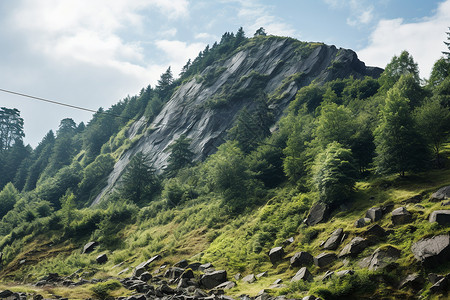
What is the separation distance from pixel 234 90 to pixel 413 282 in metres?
70.5

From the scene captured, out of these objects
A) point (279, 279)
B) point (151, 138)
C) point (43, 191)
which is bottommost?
point (279, 279)

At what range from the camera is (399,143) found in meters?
25.6

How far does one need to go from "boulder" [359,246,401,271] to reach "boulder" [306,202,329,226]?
8.24 meters

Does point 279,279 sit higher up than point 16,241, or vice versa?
point 16,241

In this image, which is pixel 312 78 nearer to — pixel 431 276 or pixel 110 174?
pixel 110 174

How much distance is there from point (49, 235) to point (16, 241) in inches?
172

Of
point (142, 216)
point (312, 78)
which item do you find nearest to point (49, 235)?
point (142, 216)

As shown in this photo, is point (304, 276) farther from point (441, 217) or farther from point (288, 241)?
point (441, 217)

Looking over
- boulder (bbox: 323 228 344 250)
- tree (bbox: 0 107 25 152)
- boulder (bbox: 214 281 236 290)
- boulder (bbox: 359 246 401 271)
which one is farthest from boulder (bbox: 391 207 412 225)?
tree (bbox: 0 107 25 152)

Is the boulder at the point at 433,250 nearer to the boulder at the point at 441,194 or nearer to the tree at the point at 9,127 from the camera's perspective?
the boulder at the point at 441,194

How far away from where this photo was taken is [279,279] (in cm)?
1727

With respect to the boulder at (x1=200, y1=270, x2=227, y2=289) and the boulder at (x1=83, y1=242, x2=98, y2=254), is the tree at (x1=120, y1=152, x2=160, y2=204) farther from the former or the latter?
the boulder at (x1=200, y1=270, x2=227, y2=289)

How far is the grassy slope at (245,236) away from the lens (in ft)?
54.5

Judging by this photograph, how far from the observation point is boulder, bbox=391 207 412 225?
54.7 ft
